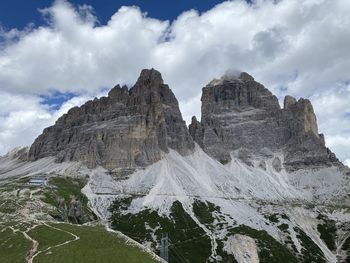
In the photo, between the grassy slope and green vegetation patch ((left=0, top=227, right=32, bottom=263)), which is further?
green vegetation patch ((left=0, top=227, right=32, bottom=263))

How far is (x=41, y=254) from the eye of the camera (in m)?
104

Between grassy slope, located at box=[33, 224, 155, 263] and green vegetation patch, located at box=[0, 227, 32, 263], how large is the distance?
161 inches

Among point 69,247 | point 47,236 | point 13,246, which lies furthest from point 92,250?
point 13,246

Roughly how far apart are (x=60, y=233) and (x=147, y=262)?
34.1 m

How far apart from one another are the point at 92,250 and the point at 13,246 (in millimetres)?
21633

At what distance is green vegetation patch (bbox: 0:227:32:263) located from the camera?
338ft

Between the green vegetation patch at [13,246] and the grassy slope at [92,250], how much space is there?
408cm

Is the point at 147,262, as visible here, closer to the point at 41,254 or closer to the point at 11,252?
the point at 41,254

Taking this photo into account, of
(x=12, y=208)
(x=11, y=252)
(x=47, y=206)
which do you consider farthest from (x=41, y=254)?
(x=47, y=206)

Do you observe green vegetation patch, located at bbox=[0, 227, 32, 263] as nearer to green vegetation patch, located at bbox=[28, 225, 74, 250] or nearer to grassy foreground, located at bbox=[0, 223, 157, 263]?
grassy foreground, located at bbox=[0, 223, 157, 263]

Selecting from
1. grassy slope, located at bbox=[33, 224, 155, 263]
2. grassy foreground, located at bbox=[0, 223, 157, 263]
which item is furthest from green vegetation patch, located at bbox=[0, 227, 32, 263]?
grassy slope, located at bbox=[33, 224, 155, 263]

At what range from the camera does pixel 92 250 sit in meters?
106

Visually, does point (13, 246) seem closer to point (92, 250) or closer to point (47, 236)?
point (47, 236)

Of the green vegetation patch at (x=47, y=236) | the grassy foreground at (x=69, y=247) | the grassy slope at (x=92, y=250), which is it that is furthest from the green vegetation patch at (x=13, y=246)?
the grassy slope at (x=92, y=250)
